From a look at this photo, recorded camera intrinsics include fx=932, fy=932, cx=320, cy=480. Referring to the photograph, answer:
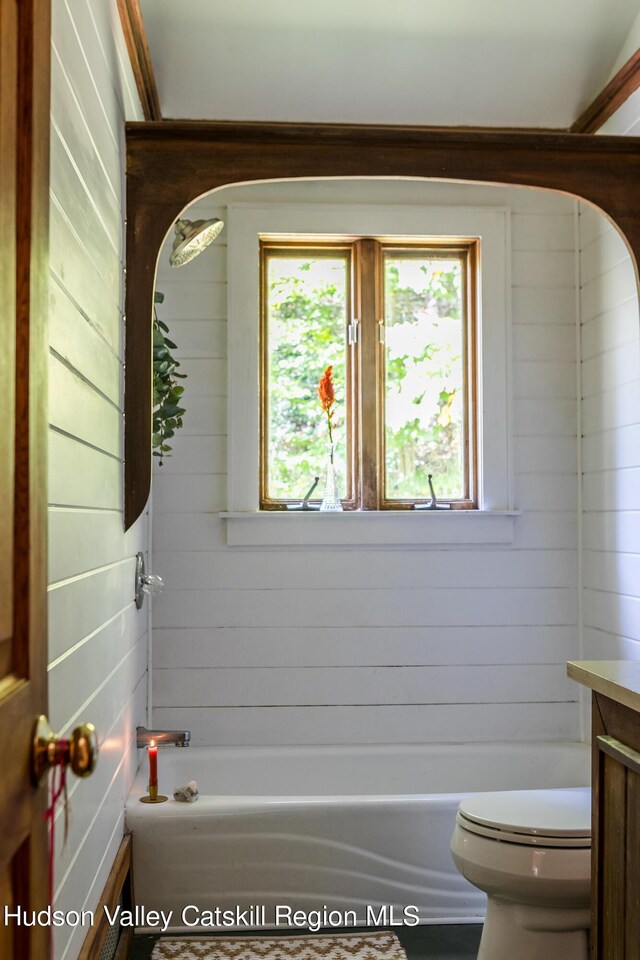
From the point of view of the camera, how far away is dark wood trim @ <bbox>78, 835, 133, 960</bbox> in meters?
1.82

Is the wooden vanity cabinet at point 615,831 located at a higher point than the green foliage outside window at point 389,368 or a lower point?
lower

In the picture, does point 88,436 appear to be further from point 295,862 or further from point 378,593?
point 378,593

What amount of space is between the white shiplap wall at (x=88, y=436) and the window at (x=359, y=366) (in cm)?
80

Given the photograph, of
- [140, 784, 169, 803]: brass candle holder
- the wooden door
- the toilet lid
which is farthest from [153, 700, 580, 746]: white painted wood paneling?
the wooden door

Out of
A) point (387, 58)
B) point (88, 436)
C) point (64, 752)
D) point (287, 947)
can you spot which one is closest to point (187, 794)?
point (287, 947)

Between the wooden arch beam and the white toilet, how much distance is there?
3.69 feet

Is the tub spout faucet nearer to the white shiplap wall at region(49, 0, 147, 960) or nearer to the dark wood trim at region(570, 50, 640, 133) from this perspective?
the white shiplap wall at region(49, 0, 147, 960)

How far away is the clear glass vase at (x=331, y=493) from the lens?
10.7 ft

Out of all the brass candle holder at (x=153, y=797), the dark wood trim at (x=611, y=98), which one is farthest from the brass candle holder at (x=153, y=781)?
the dark wood trim at (x=611, y=98)

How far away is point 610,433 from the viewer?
10.1 ft

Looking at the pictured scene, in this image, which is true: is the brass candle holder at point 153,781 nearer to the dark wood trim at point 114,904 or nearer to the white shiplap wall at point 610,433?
the dark wood trim at point 114,904

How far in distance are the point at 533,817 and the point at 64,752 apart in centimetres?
152

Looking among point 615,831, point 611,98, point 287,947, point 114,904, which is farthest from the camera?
point 611,98

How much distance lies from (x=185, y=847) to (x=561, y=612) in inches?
61.1
